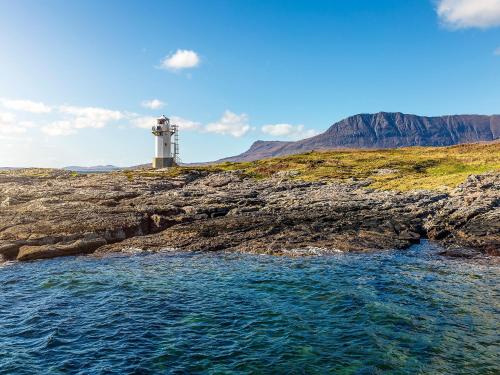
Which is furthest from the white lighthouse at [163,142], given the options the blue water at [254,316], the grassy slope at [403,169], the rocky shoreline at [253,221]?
the blue water at [254,316]

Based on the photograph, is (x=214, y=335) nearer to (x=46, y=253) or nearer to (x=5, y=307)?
(x=5, y=307)

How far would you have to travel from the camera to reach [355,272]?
110 ft

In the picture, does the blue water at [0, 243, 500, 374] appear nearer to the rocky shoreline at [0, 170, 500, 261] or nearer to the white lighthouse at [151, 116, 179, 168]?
the rocky shoreline at [0, 170, 500, 261]

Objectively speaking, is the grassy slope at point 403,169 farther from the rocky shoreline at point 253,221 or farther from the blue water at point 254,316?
the blue water at point 254,316

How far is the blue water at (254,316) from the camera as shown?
18.9m

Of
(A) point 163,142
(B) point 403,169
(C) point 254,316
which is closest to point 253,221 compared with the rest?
(C) point 254,316

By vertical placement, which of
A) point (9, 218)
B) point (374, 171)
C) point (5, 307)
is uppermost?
point (374, 171)

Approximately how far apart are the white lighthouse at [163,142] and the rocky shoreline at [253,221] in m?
66.4

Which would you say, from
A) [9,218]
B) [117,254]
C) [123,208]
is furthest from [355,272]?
[9,218]

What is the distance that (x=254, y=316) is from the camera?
24797mm

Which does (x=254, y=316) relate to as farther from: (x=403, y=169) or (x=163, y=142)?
(x=163, y=142)

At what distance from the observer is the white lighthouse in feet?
429

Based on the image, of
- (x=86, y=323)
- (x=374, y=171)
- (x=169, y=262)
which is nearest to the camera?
(x=86, y=323)

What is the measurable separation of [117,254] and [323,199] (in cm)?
3049
